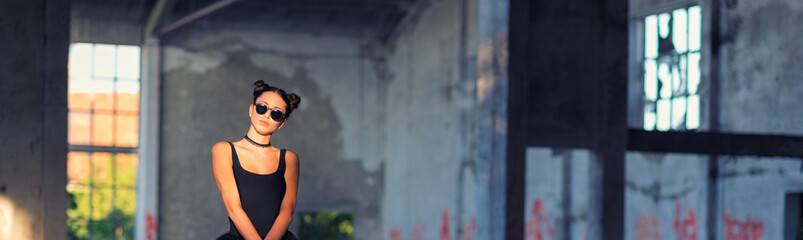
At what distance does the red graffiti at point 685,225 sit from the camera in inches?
384

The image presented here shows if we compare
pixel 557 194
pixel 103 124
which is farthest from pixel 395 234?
pixel 103 124

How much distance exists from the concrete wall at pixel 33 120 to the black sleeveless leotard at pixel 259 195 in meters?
2.57

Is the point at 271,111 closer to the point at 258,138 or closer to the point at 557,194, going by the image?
the point at 258,138

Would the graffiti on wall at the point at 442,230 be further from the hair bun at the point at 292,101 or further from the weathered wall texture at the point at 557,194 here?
the hair bun at the point at 292,101

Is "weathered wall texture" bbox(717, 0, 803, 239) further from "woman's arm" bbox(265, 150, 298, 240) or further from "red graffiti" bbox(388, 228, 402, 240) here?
"red graffiti" bbox(388, 228, 402, 240)

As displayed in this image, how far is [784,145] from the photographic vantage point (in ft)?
21.6

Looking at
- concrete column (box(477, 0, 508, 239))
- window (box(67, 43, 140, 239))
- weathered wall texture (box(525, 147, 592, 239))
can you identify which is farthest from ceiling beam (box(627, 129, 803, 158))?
window (box(67, 43, 140, 239))

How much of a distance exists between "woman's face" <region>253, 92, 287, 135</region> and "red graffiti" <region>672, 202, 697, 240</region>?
7.63 m

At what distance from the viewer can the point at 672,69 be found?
10.3m

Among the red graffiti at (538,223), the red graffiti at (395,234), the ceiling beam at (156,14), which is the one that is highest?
the ceiling beam at (156,14)

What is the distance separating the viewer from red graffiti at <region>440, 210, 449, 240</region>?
1383 centimetres

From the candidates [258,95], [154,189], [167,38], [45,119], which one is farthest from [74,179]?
[258,95]

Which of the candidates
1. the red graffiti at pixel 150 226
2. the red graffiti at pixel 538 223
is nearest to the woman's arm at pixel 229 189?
the red graffiti at pixel 538 223

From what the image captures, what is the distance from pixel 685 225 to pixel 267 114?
7.82m
